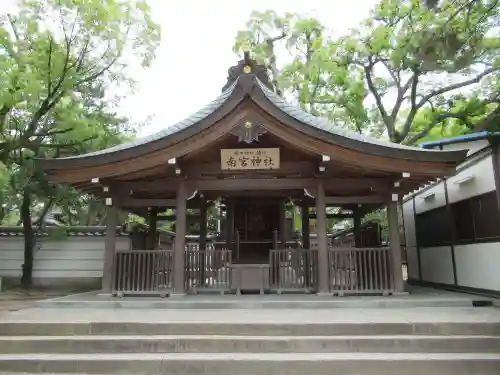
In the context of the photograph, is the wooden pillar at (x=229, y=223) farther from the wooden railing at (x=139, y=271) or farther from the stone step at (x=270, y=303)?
the stone step at (x=270, y=303)

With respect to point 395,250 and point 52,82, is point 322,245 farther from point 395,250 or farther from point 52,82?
point 52,82

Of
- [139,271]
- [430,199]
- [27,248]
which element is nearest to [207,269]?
[139,271]

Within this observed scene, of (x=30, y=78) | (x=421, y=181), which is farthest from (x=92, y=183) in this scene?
(x=421, y=181)

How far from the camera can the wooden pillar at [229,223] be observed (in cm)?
1095

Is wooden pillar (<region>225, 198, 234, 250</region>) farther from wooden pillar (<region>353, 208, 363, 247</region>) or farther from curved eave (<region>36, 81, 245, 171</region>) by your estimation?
wooden pillar (<region>353, 208, 363, 247</region>)

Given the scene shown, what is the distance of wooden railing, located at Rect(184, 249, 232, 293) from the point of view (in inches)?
347

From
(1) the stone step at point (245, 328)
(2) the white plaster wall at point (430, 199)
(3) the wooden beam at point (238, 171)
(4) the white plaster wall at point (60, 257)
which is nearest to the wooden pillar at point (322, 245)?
(3) the wooden beam at point (238, 171)

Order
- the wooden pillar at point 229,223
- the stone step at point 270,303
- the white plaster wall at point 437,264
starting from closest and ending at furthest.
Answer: the stone step at point 270,303
the white plaster wall at point 437,264
the wooden pillar at point 229,223

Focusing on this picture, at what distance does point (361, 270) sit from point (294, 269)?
4.91 feet

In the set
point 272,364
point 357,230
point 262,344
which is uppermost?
point 357,230

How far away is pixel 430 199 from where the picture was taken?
11070mm

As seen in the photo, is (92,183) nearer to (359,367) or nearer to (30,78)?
(30,78)

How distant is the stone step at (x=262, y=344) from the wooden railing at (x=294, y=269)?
3382mm

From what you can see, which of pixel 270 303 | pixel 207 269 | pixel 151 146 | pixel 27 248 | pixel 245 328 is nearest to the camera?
pixel 245 328
